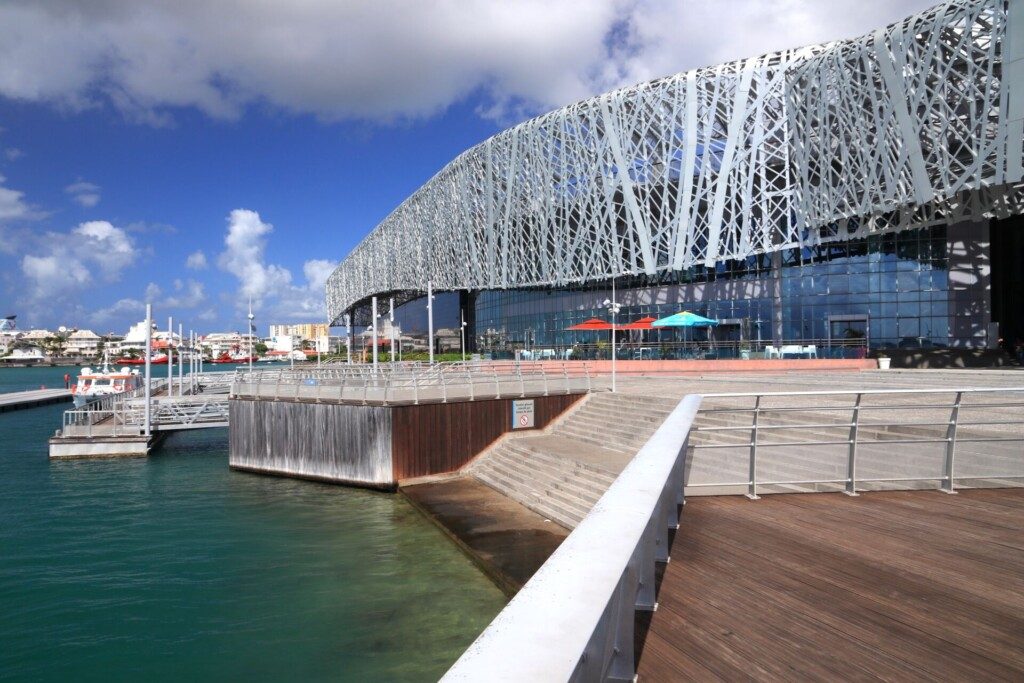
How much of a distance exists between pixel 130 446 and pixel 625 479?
36.4m

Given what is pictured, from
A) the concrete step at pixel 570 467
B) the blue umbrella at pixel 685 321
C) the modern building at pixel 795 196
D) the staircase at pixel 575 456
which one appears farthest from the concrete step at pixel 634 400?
the blue umbrella at pixel 685 321

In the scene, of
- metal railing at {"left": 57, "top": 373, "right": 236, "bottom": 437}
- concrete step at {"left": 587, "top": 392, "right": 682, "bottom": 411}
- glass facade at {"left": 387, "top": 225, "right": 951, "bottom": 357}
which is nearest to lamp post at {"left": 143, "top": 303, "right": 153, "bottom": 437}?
metal railing at {"left": 57, "top": 373, "right": 236, "bottom": 437}

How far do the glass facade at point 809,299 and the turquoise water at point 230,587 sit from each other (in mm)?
27580

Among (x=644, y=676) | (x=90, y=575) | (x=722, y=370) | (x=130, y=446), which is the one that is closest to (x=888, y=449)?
(x=644, y=676)

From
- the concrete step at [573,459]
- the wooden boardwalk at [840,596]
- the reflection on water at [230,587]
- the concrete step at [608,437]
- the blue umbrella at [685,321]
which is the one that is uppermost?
the blue umbrella at [685,321]

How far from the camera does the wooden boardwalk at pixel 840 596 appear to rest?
10.2ft

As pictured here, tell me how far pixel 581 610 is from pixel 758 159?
151 feet

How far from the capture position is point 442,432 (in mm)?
26031

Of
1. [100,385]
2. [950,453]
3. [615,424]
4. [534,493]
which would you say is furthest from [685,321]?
[100,385]

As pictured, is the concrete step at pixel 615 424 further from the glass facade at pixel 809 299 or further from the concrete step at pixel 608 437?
the glass facade at pixel 809 299

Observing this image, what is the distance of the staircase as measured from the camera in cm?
1916

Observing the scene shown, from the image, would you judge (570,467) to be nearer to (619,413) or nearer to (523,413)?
(619,413)

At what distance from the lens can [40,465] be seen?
32219mm

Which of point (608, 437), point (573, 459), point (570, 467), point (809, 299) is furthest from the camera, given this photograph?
point (809, 299)
